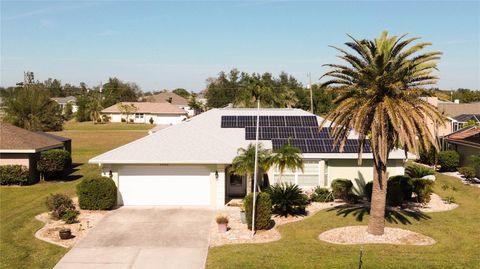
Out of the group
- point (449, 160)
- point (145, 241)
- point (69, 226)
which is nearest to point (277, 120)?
point (145, 241)

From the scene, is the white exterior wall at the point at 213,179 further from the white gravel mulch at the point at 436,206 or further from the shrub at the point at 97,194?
the white gravel mulch at the point at 436,206

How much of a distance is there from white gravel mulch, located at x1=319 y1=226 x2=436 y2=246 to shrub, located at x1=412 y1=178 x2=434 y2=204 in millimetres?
6126

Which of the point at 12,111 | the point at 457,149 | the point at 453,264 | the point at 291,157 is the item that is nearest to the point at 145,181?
the point at 291,157

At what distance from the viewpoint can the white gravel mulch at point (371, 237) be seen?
18.1m

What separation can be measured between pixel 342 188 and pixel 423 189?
4452mm

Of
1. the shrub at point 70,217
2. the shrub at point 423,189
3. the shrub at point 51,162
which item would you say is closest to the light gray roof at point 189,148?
the shrub at point 423,189

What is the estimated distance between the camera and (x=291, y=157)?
21.8 metres

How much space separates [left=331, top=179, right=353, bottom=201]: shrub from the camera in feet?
84.1

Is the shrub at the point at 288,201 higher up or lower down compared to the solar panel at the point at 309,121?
lower down

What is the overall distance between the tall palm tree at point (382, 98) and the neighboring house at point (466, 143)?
18.7m

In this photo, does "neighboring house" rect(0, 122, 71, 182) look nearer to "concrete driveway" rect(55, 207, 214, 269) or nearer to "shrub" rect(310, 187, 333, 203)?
"concrete driveway" rect(55, 207, 214, 269)

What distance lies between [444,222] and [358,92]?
26.8 ft

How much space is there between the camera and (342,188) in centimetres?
2559

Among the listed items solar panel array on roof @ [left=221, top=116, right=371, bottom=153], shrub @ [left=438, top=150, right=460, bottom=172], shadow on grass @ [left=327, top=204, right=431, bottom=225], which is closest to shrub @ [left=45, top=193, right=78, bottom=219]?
solar panel array on roof @ [left=221, top=116, right=371, bottom=153]
